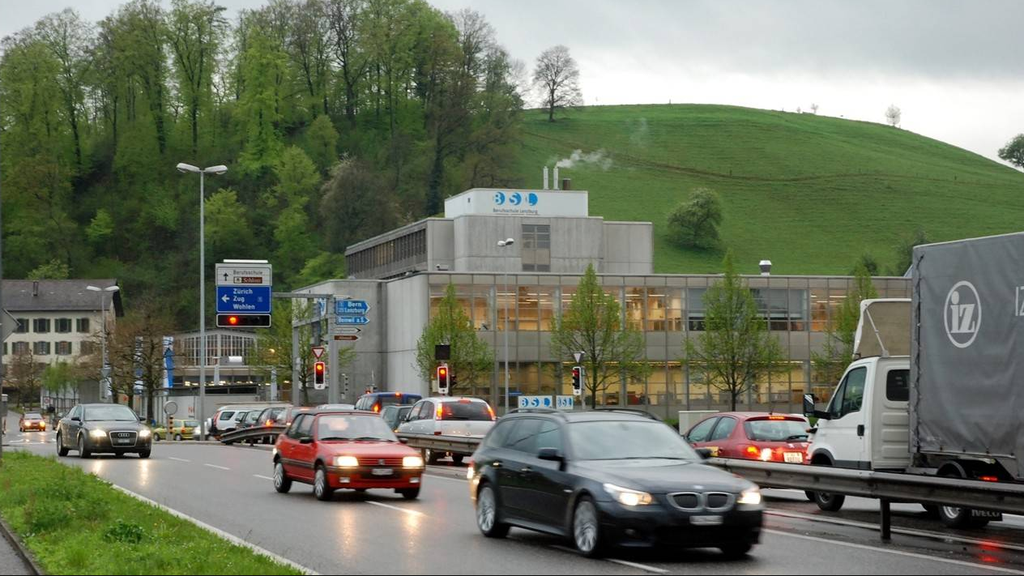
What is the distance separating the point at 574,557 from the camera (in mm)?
14812

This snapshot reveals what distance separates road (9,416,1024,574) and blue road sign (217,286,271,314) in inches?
1002

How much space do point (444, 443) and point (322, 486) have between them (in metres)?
12.7

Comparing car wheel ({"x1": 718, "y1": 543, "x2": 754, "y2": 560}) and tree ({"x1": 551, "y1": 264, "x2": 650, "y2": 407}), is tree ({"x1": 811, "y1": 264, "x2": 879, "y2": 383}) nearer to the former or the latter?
tree ({"x1": 551, "y1": 264, "x2": 650, "y2": 407})

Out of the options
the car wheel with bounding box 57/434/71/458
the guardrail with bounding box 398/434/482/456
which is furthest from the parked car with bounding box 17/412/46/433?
the guardrail with bounding box 398/434/482/456

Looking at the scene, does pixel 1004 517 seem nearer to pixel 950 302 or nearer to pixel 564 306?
pixel 950 302

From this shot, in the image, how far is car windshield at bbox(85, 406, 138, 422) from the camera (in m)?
40.1

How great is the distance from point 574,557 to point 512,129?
4970 inches

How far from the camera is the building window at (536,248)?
9312cm

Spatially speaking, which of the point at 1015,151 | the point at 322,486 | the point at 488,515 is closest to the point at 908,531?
the point at 488,515

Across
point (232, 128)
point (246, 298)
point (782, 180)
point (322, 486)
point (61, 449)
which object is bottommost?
point (61, 449)

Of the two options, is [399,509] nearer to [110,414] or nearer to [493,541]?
[493,541]

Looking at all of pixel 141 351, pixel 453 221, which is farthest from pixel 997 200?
pixel 141 351

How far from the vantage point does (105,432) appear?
39.3 m

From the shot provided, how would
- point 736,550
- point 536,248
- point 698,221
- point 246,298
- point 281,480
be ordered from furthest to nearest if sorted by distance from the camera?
1. point 698,221
2. point 536,248
3. point 246,298
4. point 281,480
5. point 736,550
